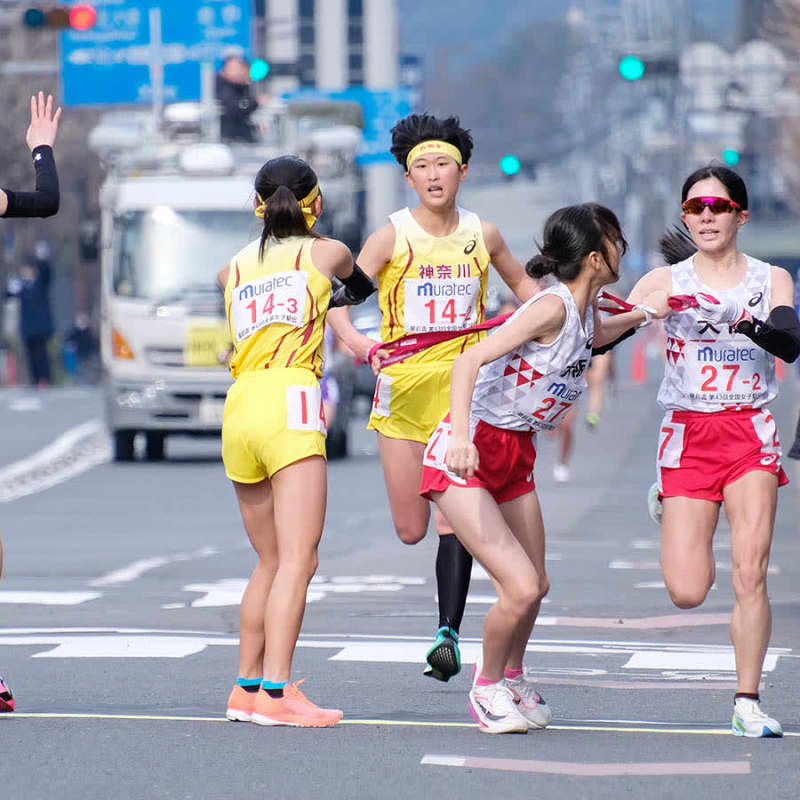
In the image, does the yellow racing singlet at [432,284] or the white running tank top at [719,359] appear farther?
the yellow racing singlet at [432,284]

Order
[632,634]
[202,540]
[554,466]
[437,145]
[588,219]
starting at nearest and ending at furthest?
1. [588,219]
2. [437,145]
3. [632,634]
4. [202,540]
5. [554,466]

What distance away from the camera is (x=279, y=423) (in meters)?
7.45

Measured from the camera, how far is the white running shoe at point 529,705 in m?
7.56

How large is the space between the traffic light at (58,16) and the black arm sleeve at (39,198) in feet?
69.3

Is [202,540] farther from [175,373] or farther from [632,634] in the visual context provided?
[175,373]

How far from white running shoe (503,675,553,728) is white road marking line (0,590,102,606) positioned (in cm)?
483

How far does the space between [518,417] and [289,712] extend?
1.18 m

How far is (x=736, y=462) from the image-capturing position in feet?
24.8

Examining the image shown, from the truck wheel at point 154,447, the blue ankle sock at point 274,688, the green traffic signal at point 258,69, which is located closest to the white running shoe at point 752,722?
the blue ankle sock at point 274,688

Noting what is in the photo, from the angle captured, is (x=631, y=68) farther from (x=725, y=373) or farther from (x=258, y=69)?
(x=725, y=373)

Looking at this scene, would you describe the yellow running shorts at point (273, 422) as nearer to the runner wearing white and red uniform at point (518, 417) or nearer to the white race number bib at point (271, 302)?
the white race number bib at point (271, 302)

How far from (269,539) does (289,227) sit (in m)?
1.01

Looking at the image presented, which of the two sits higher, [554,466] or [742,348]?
[742,348]

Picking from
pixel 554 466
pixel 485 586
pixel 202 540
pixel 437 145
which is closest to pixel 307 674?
pixel 437 145
